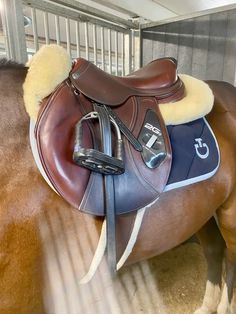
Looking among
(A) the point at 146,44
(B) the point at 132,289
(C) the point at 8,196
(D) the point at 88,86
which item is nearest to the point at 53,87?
(D) the point at 88,86

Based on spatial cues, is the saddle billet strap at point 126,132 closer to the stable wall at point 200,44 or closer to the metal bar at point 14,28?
the metal bar at point 14,28

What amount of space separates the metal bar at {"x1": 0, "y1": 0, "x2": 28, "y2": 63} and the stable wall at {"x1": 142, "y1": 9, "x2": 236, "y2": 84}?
1054 millimetres

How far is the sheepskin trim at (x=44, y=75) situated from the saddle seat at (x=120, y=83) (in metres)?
0.03

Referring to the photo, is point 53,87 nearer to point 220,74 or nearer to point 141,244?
point 141,244

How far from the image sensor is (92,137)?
540mm

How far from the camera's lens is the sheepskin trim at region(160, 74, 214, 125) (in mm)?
699

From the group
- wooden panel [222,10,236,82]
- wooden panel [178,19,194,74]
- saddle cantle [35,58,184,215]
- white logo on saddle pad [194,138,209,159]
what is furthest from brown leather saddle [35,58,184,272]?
wooden panel [178,19,194,74]

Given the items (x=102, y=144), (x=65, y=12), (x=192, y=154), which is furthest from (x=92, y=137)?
(x=65, y=12)

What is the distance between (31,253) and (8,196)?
0.12 m

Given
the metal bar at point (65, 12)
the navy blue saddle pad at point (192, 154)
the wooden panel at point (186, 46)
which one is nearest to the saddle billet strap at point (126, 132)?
the navy blue saddle pad at point (192, 154)

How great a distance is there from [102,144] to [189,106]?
0.33 meters

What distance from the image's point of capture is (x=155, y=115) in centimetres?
66

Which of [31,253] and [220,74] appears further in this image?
[220,74]

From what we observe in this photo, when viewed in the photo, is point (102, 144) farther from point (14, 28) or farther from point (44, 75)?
point (14, 28)
